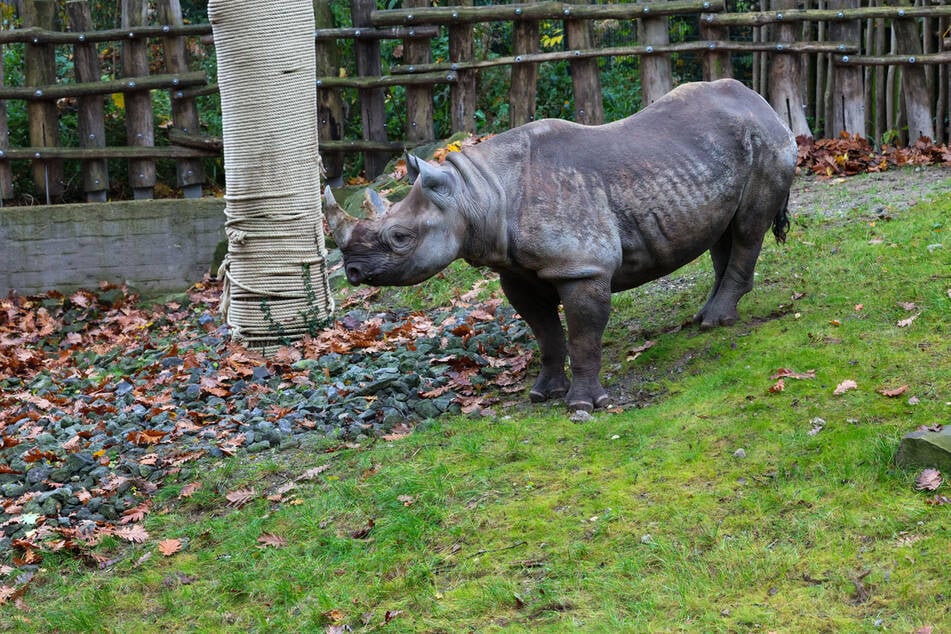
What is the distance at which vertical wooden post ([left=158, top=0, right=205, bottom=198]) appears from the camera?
13523 millimetres

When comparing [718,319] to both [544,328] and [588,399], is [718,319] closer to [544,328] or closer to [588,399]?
[544,328]

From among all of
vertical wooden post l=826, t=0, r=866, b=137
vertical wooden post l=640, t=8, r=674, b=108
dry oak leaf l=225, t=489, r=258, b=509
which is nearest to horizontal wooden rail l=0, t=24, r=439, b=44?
vertical wooden post l=640, t=8, r=674, b=108

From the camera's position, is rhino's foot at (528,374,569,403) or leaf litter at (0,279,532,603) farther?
rhino's foot at (528,374,569,403)

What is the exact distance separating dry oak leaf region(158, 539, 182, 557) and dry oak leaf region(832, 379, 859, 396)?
149 inches

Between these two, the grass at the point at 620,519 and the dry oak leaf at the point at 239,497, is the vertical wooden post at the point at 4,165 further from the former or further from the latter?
the dry oak leaf at the point at 239,497

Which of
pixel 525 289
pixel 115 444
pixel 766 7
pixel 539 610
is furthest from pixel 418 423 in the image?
pixel 766 7

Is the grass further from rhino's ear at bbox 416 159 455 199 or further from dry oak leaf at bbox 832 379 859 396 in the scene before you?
rhino's ear at bbox 416 159 455 199

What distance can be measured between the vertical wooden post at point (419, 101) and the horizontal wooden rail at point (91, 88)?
8.86 feet

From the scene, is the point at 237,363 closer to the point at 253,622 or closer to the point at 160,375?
the point at 160,375

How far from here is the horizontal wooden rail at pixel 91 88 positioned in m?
13.4

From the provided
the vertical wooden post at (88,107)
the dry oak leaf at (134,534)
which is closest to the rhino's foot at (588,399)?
the dry oak leaf at (134,534)

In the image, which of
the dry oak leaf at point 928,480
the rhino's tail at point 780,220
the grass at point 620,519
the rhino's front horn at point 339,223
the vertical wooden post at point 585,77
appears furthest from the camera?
the vertical wooden post at point 585,77

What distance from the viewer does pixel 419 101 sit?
13.8 m

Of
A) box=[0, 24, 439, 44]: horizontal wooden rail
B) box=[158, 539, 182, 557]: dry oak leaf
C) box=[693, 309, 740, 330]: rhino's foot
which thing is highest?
box=[0, 24, 439, 44]: horizontal wooden rail
